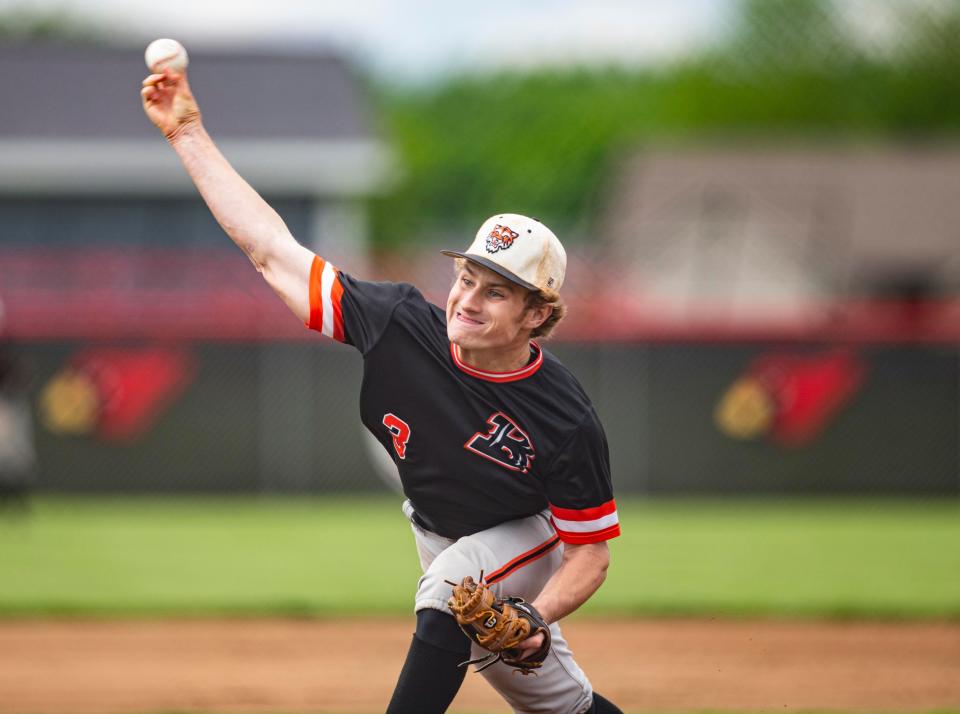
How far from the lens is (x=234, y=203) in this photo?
4.29 m

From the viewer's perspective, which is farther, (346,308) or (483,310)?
(346,308)

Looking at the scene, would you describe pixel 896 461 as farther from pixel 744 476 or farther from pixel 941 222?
pixel 941 222

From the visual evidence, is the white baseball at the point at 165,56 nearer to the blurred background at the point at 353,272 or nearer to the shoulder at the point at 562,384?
the shoulder at the point at 562,384

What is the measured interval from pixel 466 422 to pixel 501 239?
0.56m

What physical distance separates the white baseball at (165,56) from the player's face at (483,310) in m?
1.07

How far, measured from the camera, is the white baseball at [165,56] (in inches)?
166

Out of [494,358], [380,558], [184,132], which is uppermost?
[184,132]

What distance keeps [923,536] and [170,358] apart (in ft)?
26.6

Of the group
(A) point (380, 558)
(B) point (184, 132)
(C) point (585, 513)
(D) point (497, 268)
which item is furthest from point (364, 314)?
(A) point (380, 558)

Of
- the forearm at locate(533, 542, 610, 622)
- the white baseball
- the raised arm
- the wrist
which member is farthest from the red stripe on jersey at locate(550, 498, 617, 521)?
the white baseball

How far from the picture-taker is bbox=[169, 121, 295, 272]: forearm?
14.1ft

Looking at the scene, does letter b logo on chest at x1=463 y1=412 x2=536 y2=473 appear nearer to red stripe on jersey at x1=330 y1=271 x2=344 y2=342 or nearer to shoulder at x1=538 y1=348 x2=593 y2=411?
shoulder at x1=538 y1=348 x2=593 y2=411

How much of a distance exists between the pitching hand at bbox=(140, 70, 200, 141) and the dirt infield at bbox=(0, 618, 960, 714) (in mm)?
3171

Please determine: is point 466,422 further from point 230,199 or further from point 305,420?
point 305,420
